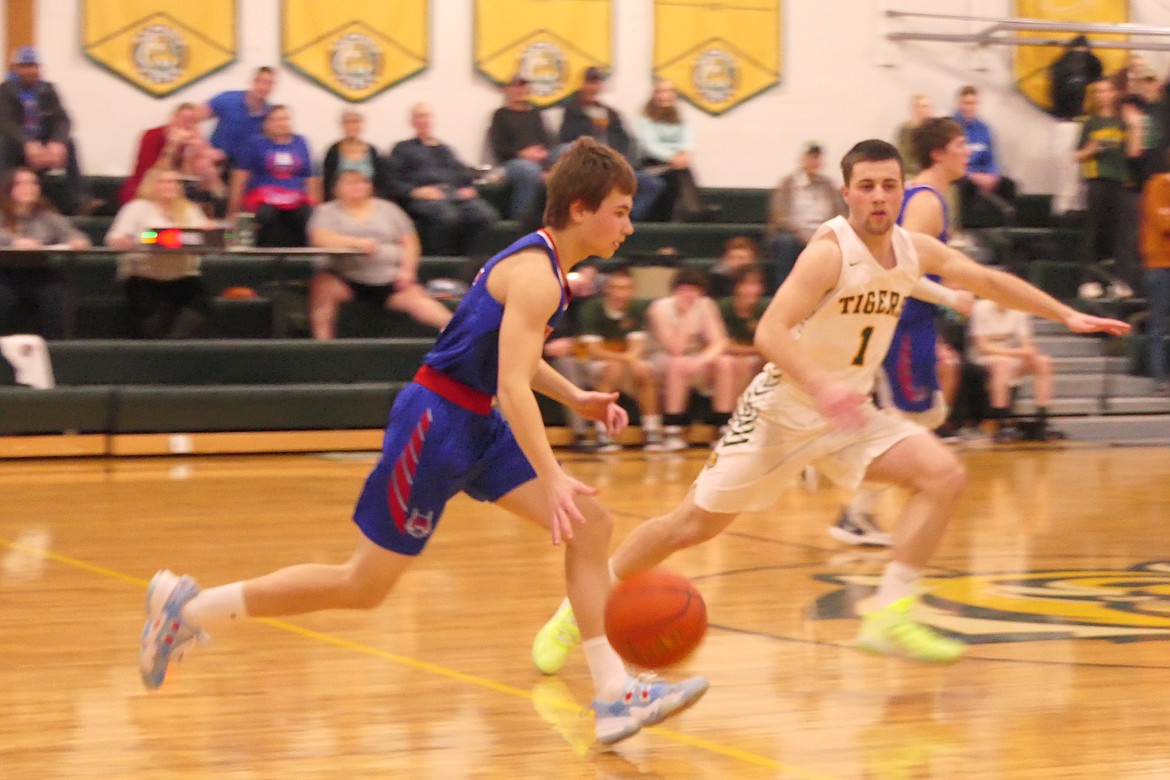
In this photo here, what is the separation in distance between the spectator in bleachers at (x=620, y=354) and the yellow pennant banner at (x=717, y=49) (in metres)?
4.54

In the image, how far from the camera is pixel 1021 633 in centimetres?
540

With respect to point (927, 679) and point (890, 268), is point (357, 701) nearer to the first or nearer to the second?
point (927, 679)

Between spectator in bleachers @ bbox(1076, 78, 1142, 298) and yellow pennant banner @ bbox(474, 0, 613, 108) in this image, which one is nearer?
spectator in bleachers @ bbox(1076, 78, 1142, 298)

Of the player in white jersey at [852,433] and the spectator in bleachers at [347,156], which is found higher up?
the spectator in bleachers at [347,156]

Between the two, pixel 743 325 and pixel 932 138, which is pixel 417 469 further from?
pixel 743 325

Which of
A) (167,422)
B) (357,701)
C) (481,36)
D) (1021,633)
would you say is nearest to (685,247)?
(481,36)

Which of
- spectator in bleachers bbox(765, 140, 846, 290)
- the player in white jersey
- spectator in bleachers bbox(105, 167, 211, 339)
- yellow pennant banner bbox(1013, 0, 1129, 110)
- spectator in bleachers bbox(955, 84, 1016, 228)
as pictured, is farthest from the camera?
yellow pennant banner bbox(1013, 0, 1129, 110)

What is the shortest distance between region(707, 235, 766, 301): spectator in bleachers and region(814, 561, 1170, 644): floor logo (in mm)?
5988

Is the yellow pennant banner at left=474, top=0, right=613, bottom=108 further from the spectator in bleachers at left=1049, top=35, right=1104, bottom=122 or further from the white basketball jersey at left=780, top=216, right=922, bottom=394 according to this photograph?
the white basketball jersey at left=780, top=216, right=922, bottom=394

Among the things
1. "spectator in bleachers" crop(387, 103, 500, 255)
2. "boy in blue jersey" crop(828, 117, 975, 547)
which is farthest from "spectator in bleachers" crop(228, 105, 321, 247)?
"boy in blue jersey" crop(828, 117, 975, 547)

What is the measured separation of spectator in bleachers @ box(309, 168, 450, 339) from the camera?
1191 cm

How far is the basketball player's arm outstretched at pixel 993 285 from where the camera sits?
517 centimetres

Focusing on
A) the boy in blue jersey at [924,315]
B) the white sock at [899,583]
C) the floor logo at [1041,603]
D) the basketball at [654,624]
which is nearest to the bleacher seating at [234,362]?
the boy in blue jersey at [924,315]

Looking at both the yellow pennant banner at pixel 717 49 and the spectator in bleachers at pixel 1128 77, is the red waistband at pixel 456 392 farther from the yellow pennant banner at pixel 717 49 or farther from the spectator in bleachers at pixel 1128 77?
the spectator in bleachers at pixel 1128 77
